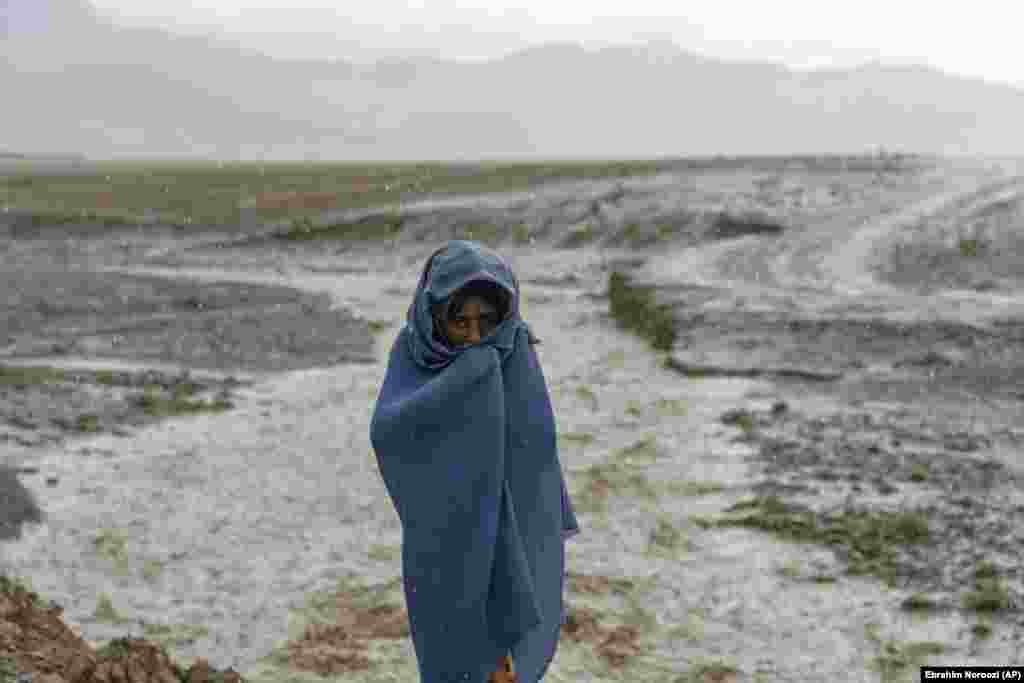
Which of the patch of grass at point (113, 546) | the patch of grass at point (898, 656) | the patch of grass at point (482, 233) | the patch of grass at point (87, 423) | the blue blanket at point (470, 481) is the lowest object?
the patch of grass at point (113, 546)

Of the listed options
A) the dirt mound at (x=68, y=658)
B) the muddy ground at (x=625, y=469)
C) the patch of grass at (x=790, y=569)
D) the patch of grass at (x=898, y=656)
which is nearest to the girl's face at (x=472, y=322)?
the dirt mound at (x=68, y=658)

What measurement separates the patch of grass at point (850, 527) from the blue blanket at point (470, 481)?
5.31m

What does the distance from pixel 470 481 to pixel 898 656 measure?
450cm

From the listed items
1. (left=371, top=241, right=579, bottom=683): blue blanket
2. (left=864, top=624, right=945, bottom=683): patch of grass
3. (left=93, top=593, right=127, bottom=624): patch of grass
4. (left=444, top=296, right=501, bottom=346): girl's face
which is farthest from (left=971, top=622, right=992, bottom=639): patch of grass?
(left=93, top=593, right=127, bottom=624): patch of grass

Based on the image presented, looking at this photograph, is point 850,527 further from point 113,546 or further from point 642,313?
point 642,313

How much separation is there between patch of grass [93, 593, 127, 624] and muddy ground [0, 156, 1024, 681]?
0.03 meters

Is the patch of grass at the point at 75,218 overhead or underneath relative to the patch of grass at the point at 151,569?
overhead

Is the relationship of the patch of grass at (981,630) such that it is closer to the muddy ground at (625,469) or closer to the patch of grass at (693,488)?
the muddy ground at (625,469)

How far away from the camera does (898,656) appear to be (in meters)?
7.41

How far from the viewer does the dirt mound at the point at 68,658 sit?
5.68 meters

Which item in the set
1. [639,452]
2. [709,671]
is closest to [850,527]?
[709,671]

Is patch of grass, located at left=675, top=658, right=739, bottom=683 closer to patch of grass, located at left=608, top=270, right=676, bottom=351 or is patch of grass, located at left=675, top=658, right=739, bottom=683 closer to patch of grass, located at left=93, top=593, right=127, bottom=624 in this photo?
patch of grass, located at left=93, top=593, right=127, bottom=624

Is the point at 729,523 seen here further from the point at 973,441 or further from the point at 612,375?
the point at 612,375

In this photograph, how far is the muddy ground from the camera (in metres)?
7.85
